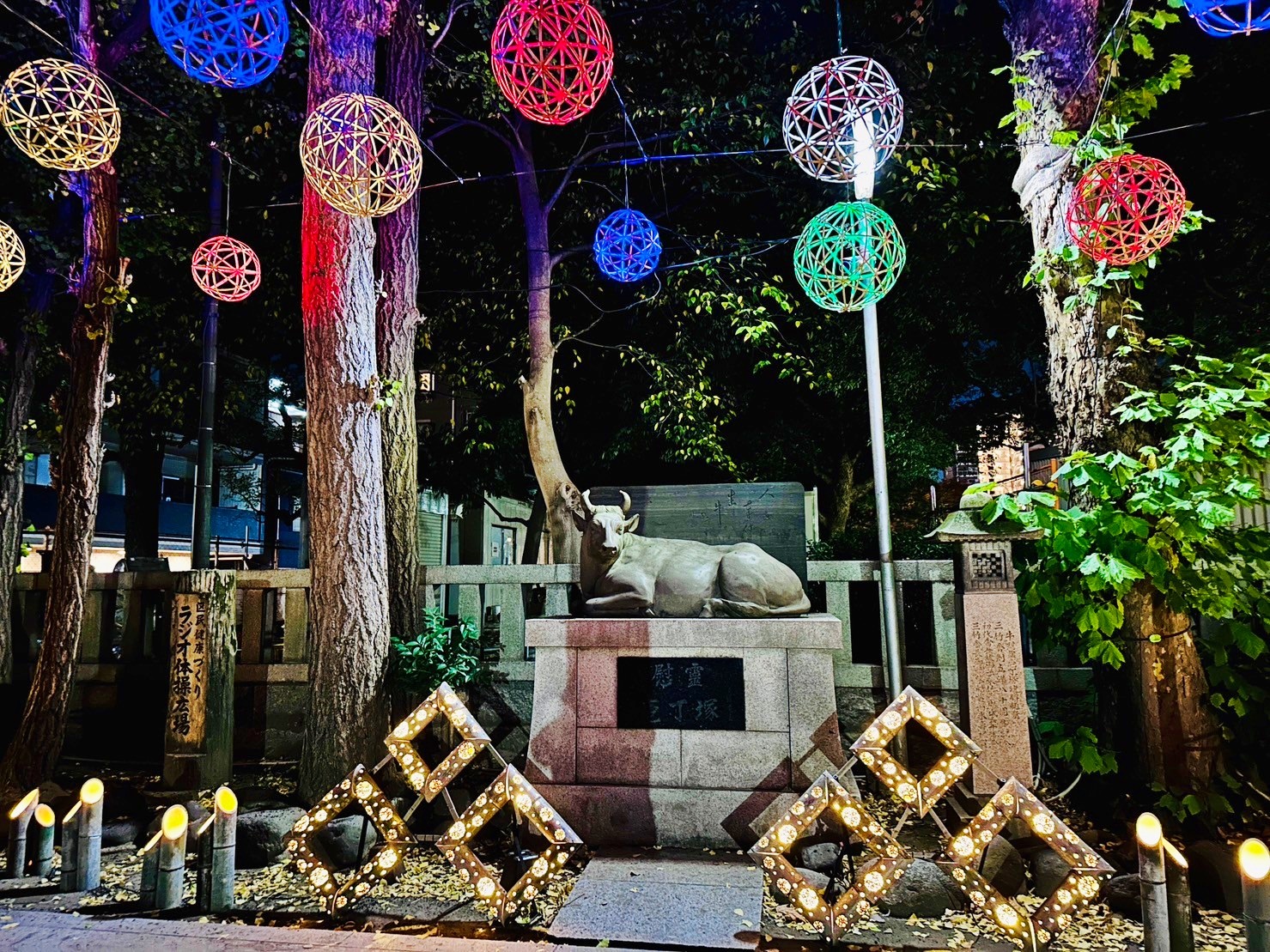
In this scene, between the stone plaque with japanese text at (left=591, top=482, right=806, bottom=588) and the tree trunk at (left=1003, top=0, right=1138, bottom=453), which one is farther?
the stone plaque with japanese text at (left=591, top=482, right=806, bottom=588)

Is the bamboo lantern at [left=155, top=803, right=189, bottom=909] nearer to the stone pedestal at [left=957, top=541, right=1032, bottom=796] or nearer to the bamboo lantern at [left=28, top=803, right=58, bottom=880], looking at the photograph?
the bamboo lantern at [left=28, top=803, right=58, bottom=880]

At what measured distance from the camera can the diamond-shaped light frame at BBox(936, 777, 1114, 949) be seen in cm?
493

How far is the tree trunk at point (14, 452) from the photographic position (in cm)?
1073

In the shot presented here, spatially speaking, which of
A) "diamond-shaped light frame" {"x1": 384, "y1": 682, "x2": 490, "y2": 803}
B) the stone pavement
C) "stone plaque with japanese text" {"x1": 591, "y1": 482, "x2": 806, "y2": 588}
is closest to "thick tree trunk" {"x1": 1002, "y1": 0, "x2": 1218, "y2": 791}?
"stone plaque with japanese text" {"x1": 591, "y1": 482, "x2": 806, "y2": 588}

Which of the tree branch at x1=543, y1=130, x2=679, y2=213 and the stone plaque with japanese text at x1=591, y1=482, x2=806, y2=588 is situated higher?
the tree branch at x1=543, y1=130, x2=679, y2=213

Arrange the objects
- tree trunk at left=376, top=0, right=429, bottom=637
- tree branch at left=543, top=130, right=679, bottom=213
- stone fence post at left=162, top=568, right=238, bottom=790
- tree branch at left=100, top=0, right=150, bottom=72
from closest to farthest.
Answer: stone fence post at left=162, top=568, right=238, bottom=790
tree branch at left=100, top=0, right=150, bottom=72
tree trunk at left=376, top=0, right=429, bottom=637
tree branch at left=543, top=130, right=679, bottom=213

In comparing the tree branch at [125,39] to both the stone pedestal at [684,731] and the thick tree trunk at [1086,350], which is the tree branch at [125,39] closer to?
the stone pedestal at [684,731]

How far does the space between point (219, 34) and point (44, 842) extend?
6.81 metres

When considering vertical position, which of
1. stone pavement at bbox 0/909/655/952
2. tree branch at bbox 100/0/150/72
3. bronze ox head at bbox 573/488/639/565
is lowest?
stone pavement at bbox 0/909/655/952

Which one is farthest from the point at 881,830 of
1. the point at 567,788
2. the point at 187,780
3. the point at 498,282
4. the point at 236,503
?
the point at 236,503

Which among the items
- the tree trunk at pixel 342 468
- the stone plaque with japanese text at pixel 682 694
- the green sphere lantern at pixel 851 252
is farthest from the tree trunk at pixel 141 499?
the green sphere lantern at pixel 851 252

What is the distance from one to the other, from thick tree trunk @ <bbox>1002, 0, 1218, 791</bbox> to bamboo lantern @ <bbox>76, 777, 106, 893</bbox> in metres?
8.92

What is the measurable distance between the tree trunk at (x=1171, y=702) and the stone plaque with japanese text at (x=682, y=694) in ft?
11.9

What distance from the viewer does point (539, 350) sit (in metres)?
14.5
